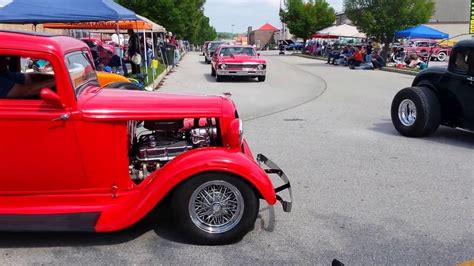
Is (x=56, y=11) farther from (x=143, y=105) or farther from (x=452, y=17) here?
(x=452, y=17)

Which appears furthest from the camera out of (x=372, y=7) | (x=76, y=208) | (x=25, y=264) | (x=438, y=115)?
(x=372, y=7)

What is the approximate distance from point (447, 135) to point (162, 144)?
237 inches

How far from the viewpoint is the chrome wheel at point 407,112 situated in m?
8.45

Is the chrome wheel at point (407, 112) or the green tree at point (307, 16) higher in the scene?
the green tree at point (307, 16)

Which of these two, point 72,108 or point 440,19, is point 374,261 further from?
point 440,19

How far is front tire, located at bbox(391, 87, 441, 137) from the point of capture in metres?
8.02

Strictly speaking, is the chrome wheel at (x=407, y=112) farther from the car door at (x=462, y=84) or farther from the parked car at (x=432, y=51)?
the parked car at (x=432, y=51)

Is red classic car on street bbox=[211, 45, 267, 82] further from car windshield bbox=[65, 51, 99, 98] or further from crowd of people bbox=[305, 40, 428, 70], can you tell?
car windshield bbox=[65, 51, 99, 98]

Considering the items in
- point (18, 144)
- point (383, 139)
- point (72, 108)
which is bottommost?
point (383, 139)

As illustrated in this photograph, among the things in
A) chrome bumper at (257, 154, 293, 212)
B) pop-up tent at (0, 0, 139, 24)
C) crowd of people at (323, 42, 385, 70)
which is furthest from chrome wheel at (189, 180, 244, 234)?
crowd of people at (323, 42, 385, 70)

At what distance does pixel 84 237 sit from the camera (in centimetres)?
421

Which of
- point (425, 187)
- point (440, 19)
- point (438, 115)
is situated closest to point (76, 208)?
point (425, 187)

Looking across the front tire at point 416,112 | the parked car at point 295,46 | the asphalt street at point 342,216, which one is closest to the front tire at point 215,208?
the asphalt street at point 342,216

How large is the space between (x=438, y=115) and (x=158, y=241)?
5.69 meters
